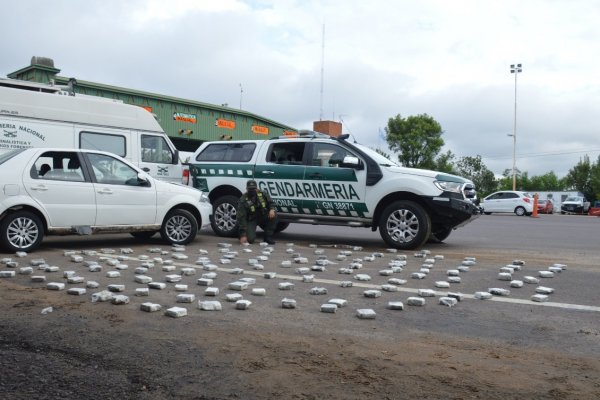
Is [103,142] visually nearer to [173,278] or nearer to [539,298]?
[173,278]

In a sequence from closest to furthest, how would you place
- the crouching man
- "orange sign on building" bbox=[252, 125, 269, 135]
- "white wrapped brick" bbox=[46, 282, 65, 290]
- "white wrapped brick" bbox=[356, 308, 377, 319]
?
"white wrapped brick" bbox=[356, 308, 377, 319]
"white wrapped brick" bbox=[46, 282, 65, 290]
the crouching man
"orange sign on building" bbox=[252, 125, 269, 135]

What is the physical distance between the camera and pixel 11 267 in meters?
7.23

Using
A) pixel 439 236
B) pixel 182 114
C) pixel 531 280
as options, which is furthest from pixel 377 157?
pixel 182 114

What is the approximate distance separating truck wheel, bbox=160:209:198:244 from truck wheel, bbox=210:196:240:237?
5.09 feet

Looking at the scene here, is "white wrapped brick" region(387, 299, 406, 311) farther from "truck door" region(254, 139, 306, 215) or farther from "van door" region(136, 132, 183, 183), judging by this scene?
"van door" region(136, 132, 183, 183)

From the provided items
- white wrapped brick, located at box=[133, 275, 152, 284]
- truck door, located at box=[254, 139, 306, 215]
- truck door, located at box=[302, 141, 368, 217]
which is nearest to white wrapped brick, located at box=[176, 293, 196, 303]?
white wrapped brick, located at box=[133, 275, 152, 284]

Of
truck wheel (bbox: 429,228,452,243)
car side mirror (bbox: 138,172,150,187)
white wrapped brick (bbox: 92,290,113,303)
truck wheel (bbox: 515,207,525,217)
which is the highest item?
car side mirror (bbox: 138,172,150,187)

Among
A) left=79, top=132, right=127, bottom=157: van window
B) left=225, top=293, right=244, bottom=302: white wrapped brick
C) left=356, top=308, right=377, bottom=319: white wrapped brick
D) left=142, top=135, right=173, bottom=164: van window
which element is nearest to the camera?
left=356, top=308, right=377, bottom=319: white wrapped brick

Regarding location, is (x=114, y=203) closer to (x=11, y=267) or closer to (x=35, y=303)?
(x=11, y=267)

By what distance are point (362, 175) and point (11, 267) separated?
19.7 feet

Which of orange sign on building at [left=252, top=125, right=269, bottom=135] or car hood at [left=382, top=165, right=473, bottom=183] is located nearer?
car hood at [left=382, top=165, right=473, bottom=183]

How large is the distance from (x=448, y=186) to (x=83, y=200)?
6.18 meters

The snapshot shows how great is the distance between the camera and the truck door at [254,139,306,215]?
11.3 m

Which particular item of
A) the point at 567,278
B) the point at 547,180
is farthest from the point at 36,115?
the point at 547,180
